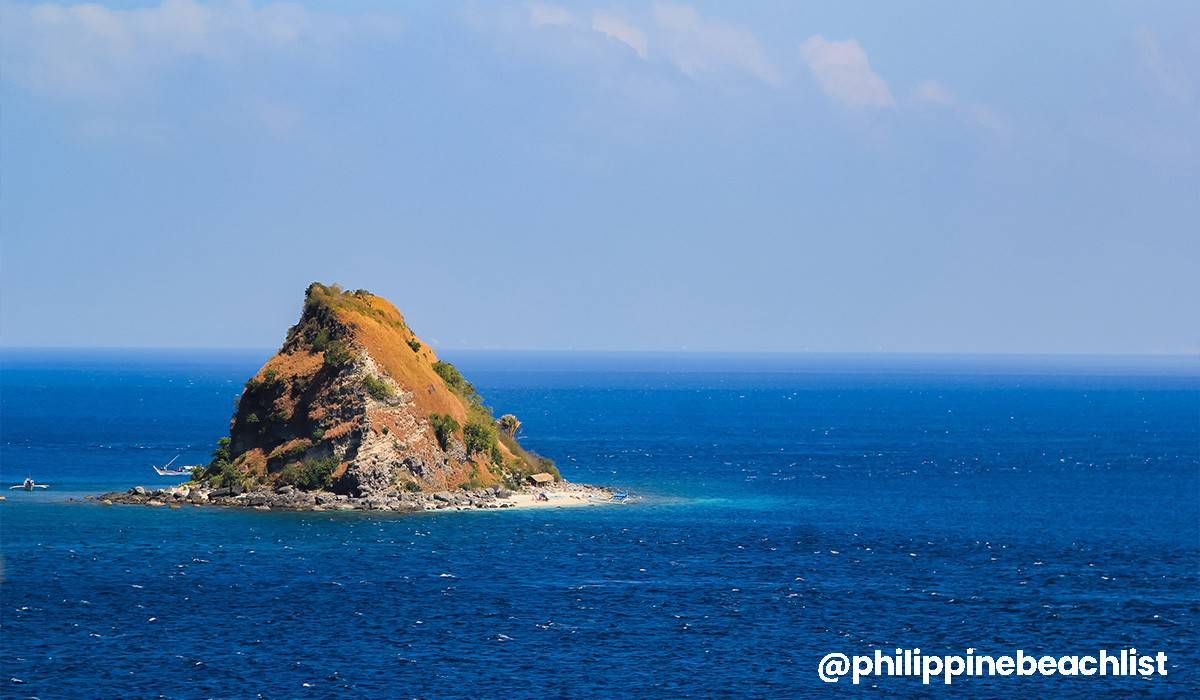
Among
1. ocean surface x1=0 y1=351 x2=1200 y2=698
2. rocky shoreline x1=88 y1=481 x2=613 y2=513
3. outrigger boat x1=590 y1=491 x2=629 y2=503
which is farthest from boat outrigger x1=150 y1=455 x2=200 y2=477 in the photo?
outrigger boat x1=590 y1=491 x2=629 y2=503

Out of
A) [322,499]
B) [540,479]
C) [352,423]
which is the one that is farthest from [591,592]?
[540,479]

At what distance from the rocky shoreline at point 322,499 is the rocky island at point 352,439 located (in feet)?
0.34

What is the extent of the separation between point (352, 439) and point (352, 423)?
1321 mm

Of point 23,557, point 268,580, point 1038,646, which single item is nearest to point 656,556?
point 268,580

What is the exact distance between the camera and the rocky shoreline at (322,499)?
4481 inches

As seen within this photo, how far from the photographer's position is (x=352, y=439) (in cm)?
11506

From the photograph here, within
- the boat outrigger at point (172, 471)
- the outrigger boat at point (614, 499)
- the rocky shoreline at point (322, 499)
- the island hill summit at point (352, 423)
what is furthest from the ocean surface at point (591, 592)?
the island hill summit at point (352, 423)

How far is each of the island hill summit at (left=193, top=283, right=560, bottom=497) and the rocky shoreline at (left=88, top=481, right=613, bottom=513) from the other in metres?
0.90

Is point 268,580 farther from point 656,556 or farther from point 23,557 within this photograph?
point 656,556

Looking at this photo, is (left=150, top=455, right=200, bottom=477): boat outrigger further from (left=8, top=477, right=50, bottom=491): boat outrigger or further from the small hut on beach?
the small hut on beach

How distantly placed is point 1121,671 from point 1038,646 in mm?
4628

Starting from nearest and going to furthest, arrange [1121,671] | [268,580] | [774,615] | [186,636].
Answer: [1121,671] → [186,636] → [774,615] → [268,580]

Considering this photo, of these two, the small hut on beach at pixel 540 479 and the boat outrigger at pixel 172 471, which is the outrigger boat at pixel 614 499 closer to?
the small hut on beach at pixel 540 479

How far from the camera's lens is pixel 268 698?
200 feet
